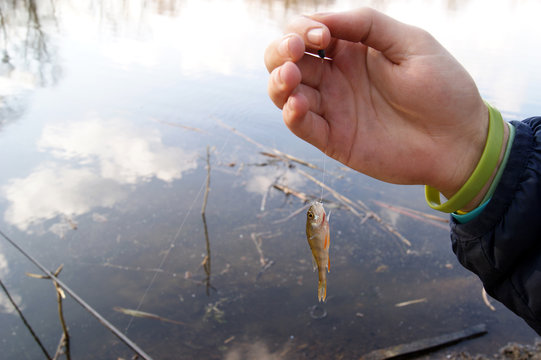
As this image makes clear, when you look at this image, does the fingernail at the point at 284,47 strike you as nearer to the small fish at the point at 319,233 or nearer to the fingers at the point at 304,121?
the fingers at the point at 304,121

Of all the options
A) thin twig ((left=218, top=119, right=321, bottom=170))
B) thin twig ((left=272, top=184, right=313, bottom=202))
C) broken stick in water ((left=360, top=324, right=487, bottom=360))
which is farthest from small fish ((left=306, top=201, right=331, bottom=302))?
thin twig ((left=218, top=119, right=321, bottom=170))

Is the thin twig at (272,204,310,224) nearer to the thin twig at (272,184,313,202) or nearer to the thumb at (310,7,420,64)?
the thin twig at (272,184,313,202)

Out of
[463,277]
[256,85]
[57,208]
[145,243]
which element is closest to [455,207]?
[463,277]

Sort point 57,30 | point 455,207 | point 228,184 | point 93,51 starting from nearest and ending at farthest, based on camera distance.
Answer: point 455,207 → point 228,184 → point 93,51 → point 57,30

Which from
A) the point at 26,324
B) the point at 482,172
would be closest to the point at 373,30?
the point at 482,172

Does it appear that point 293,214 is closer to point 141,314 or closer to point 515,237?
point 141,314

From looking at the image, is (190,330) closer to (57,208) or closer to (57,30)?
(57,208)

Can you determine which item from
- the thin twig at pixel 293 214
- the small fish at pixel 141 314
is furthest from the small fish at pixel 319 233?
the thin twig at pixel 293 214
